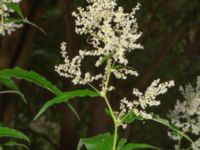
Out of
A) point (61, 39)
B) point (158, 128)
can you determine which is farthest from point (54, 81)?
point (158, 128)

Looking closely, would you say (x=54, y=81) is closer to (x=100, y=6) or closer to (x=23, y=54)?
(x=23, y=54)

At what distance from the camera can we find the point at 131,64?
582cm

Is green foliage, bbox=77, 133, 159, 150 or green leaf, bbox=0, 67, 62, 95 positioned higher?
green leaf, bbox=0, 67, 62, 95

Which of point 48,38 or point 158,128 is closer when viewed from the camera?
point 158,128

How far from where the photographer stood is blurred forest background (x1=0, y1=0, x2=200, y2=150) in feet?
14.8

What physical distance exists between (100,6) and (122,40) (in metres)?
0.11

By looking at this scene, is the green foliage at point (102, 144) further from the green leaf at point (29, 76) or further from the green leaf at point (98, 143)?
the green leaf at point (29, 76)

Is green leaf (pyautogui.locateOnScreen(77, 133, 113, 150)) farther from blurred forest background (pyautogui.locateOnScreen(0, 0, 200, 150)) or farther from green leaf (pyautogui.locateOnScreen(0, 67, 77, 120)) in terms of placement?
blurred forest background (pyautogui.locateOnScreen(0, 0, 200, 150))

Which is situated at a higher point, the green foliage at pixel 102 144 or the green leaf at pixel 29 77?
the green leaf at pixel 29 77

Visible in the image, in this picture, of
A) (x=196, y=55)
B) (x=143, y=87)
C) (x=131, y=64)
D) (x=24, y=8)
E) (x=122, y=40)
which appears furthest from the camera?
(x=196, y=55)

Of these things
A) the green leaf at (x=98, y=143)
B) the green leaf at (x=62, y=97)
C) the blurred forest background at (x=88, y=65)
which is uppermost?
the blurred forest background at (x=88, y=65)

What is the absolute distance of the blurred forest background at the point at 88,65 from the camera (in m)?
4.50

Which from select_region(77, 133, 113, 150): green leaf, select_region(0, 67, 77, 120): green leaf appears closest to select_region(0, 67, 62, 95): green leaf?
select_region(0, 67, 77, 120): green leaf

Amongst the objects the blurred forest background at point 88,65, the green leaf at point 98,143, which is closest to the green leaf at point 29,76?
the green leaf at point 98,143
